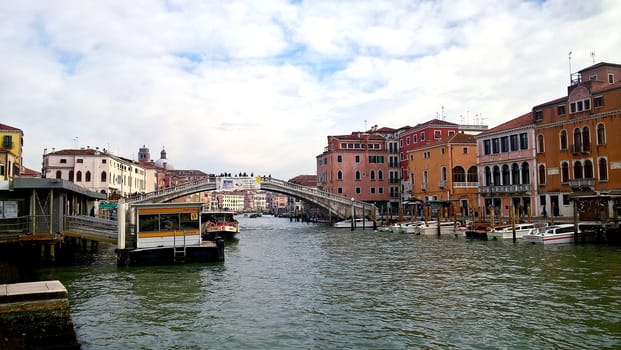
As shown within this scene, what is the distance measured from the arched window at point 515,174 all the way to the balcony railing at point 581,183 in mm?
4751

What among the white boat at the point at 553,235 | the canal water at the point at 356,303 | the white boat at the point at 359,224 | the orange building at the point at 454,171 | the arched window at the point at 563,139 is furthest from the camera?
the white boat at the point at 359,224

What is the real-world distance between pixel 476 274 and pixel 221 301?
7.87 meters

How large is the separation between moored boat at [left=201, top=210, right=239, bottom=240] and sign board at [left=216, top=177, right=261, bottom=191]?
8.48 m

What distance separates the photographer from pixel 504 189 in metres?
35.9

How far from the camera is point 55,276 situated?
15.6 metres

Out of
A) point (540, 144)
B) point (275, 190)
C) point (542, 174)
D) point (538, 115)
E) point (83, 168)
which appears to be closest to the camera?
point (542, 174)

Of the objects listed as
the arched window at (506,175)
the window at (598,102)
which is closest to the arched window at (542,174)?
the arched window at (506,175)

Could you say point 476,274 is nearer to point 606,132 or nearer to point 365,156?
point 606,132

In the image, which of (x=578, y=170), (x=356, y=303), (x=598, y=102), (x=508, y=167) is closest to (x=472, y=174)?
(x=508, y=167)

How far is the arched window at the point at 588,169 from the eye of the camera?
2977 cm

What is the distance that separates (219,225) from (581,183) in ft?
72.2

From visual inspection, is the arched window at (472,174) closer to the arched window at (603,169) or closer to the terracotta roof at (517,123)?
the terracotta roof at (517,123)

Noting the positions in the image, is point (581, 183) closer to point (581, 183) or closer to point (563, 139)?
point (581, 183)

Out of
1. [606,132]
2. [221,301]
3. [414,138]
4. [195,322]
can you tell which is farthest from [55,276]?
[414,138]
